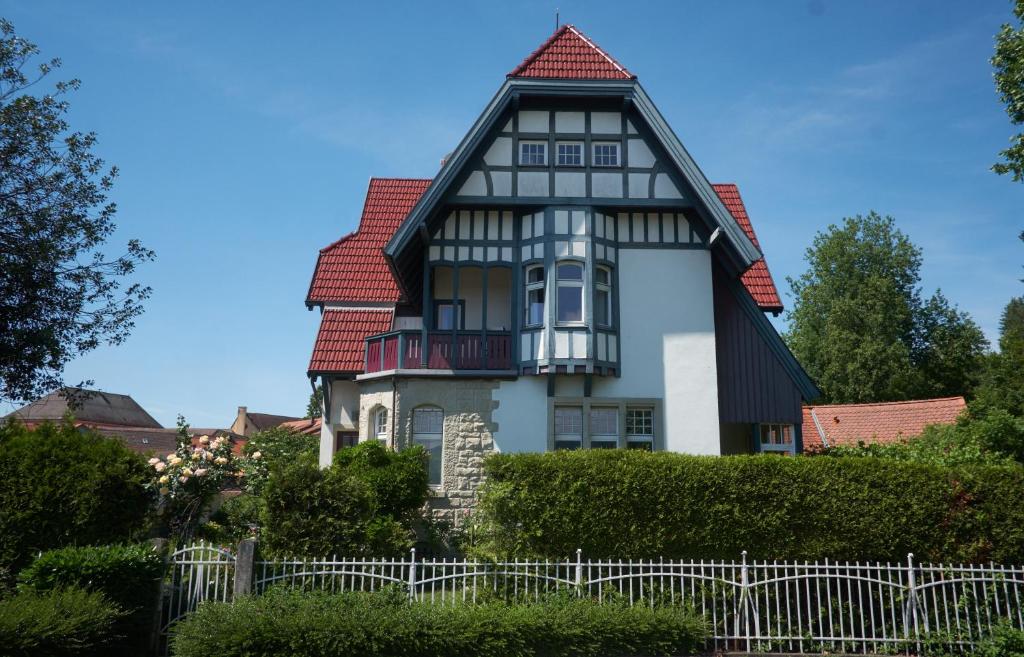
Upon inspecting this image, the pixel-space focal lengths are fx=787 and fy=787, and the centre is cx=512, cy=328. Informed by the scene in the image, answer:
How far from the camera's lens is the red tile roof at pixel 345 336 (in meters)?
20.5

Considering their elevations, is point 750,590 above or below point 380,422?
below

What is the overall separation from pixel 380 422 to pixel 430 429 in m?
1.61

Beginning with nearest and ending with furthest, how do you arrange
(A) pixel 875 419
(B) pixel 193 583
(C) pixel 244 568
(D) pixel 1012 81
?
(C) pixel 244 568
(B) pixel 193 583
(D) pixel 1012 81
(A) pixel 875 419

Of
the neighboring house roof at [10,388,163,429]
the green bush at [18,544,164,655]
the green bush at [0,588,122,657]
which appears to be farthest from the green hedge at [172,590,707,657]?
the neighboring house roof at [10,388,163,429]

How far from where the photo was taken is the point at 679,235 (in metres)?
18.9

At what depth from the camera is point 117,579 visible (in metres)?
10.1

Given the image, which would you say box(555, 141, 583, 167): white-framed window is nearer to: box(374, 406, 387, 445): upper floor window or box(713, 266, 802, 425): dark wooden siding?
box(713, 266, 802, 425): dark wooden siding

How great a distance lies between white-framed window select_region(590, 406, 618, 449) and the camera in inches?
710

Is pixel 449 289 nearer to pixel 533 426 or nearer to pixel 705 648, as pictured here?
pixel 533 426

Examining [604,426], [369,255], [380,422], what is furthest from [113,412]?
[604,426]

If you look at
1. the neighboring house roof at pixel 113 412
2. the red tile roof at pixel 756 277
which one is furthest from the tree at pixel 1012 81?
the neighboring house roof at pixel 113 412

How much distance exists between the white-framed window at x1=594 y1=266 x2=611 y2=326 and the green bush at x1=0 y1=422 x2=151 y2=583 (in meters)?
10.1

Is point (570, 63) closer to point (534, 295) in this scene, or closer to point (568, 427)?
point (534, 295)

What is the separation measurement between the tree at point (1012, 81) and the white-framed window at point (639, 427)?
31.5ft
